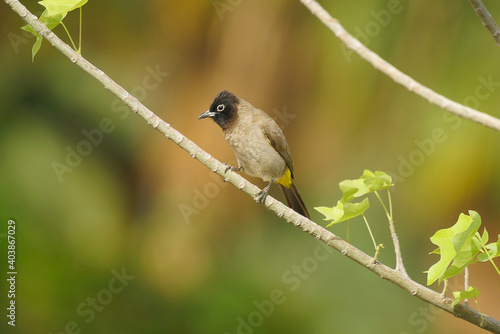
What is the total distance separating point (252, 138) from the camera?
424 cm

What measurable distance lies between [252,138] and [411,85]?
2.81 m

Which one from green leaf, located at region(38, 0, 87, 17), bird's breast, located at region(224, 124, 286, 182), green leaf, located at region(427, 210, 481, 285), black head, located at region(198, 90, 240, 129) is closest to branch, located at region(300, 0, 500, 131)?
green leaf, located at region(427, 210, 481, 285)

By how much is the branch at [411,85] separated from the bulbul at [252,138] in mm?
2561

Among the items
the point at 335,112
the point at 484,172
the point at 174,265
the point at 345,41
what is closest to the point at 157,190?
the point at 174,265

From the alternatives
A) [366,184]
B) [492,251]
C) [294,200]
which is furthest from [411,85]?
[294,200]

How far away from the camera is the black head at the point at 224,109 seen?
13.4ft

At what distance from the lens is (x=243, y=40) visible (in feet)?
19.5

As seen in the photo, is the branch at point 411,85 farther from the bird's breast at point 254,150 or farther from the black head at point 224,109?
the bird's breast at point 254,150

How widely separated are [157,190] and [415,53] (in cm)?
299

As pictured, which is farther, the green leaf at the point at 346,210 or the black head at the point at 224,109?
the black head at the point at 224,109

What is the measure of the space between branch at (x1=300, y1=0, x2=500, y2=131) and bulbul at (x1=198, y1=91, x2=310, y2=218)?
2.56m

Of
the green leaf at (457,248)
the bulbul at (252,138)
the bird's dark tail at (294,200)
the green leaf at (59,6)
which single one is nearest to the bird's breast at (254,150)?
the bulbul at (252,138)

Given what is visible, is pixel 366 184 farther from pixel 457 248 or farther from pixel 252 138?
pixel 252 138

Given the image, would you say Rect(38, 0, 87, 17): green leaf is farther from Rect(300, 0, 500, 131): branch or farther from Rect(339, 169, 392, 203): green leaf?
Rect(339, 169, 392, 203): green leaf
